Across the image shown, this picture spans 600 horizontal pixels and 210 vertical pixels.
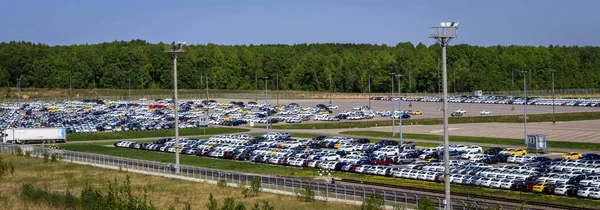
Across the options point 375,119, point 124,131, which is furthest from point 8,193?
point 375,119

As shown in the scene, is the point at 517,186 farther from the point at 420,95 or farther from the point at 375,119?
the point at 420,95

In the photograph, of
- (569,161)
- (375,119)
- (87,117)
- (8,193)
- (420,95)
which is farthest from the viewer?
(420,95)

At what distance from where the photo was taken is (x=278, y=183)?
5934 cm

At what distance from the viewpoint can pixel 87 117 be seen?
5586 inches

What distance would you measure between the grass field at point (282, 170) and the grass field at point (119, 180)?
34.9ft

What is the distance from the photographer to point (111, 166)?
72.6 meters

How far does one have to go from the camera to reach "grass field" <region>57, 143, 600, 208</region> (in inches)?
2151

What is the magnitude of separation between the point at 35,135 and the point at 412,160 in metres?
50.0

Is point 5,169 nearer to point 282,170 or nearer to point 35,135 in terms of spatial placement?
point 282,170

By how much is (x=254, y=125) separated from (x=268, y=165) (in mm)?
48574

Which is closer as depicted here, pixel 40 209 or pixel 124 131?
pixel 40 209

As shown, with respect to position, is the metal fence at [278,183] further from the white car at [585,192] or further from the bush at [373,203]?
the white car at [585,192]

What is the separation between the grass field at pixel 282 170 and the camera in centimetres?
5462

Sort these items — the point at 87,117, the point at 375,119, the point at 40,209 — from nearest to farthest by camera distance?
the point at 40,209 → the point at 375,119 → the point at 87,117
